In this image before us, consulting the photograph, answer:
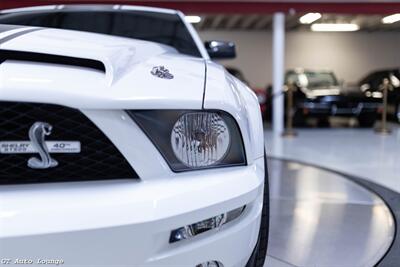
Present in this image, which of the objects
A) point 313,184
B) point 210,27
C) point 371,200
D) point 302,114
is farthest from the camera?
point 210,27

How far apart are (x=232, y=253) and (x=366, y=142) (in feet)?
22.1

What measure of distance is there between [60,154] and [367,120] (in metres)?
9.80

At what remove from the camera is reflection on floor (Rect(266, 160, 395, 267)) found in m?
2.55

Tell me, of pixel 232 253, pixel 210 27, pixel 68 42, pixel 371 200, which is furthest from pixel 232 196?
pixel 210 27

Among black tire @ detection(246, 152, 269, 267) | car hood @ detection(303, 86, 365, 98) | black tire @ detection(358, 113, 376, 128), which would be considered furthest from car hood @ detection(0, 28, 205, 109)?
black tire @ detection(358, 113, 376, 128)

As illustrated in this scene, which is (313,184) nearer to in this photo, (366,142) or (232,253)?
(232,253)

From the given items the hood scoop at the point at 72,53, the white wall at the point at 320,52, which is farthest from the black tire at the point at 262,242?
the white wall at the point at 320,52

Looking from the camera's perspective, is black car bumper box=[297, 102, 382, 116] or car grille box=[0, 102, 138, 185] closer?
car grille box=[0, 102, 138, 185]

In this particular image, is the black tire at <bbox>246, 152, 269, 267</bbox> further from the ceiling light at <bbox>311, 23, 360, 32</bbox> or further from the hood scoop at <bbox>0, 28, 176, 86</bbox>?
the ceiling light at <bbox>311, 23, 360, 32</bbox>

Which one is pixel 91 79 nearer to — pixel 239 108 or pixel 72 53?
pixel 72 53

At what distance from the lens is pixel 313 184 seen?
14.1ft

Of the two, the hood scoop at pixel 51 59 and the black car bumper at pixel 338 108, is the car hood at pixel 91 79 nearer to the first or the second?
the hood scoop at pixel 51 59

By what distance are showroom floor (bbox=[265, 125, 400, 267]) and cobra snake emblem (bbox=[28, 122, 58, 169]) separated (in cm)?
155

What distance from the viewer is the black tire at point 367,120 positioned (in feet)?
33.0
